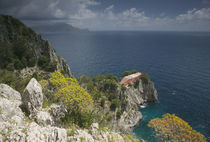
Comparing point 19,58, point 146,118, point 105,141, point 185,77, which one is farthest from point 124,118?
point 185,77

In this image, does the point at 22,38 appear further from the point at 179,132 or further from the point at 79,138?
the point at 179,132

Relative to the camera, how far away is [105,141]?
747 inches

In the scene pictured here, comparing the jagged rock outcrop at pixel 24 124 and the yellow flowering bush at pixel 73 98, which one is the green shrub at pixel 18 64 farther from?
the yellow flowering bush at pixel 73 98

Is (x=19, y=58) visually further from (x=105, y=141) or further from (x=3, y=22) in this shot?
(x=105, y=141)

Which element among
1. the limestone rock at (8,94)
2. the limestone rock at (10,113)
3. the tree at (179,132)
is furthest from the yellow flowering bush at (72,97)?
the tree at (179,132)

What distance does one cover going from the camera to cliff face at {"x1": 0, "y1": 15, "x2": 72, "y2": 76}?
4472 cm

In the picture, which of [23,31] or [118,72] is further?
[118,72]

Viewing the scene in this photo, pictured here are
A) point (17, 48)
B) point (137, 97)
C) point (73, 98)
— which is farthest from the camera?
point (137, 97)

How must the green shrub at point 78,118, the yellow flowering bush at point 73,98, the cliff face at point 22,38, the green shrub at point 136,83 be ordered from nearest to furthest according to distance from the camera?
the green shrub at point 78,118
the yellow flowering bush at point 73,98
the cliff face at point 22,38
the green shrub at point 136,83

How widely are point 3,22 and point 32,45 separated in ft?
40.6

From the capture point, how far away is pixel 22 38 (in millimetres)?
48062

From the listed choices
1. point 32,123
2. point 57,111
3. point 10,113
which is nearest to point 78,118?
point 57,111

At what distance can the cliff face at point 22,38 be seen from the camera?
4472cm

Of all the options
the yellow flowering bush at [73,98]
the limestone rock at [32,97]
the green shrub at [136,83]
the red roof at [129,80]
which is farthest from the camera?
the green shrub at [136,83]
